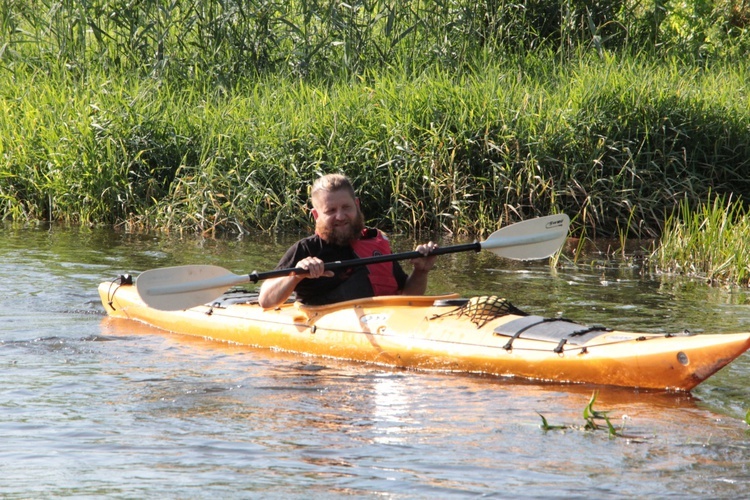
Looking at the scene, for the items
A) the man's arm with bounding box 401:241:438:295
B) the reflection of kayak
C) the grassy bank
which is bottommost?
the reflection of kayak

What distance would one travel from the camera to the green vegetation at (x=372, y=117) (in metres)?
8.50

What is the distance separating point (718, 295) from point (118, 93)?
558 centimetres

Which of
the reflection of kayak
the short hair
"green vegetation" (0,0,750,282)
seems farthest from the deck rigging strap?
"green vegetation" (0,0,750,282)

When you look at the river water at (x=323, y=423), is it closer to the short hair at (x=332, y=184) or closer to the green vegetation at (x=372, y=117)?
the short hair at (x=332, y=184)

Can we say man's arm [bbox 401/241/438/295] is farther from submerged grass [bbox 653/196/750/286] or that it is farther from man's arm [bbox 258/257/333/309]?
submerged grass [bbox 653/196/750/286]

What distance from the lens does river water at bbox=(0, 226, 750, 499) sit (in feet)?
10.8

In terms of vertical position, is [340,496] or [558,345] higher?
[558,345]

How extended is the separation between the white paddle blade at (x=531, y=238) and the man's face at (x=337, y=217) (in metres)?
0.82

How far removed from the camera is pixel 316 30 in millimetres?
10500

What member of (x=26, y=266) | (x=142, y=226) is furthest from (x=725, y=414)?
(x=142, y=226)

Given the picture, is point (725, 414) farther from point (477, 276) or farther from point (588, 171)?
point (588, 171)

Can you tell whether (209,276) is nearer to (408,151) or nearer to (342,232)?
(342,232)

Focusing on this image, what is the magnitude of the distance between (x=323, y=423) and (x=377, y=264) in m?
1.61

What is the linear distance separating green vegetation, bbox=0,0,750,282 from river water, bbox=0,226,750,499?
2298 mm
